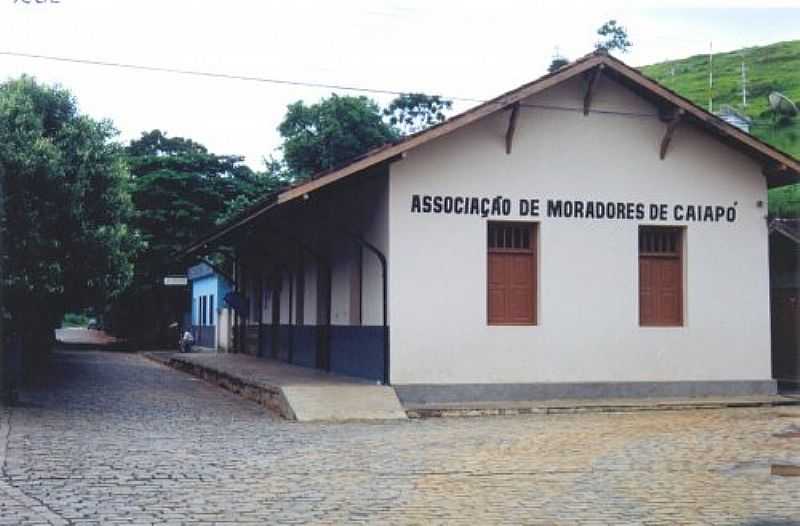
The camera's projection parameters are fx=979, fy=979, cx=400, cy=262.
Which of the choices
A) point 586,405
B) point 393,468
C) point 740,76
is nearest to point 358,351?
point 586,405

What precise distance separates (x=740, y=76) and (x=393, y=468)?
99.5 m

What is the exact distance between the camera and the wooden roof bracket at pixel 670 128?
56.0 feet

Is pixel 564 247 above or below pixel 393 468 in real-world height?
above

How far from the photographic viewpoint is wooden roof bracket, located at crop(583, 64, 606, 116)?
658 inches

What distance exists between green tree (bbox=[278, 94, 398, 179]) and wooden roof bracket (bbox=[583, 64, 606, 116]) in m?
33.8

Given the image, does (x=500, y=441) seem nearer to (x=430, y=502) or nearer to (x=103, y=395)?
(x=430, y=502)

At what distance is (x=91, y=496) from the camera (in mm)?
8367

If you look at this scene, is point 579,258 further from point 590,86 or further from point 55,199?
point 55,199

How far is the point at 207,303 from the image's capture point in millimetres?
41812

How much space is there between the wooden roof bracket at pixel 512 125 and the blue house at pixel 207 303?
2050 cm

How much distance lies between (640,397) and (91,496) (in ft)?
36.2

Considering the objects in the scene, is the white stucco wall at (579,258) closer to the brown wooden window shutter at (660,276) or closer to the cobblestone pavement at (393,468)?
the brown wooden window shutter at (660,276)

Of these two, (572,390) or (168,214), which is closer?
(572,390)

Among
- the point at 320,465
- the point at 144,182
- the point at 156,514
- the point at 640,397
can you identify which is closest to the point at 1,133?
the point at 320,465
